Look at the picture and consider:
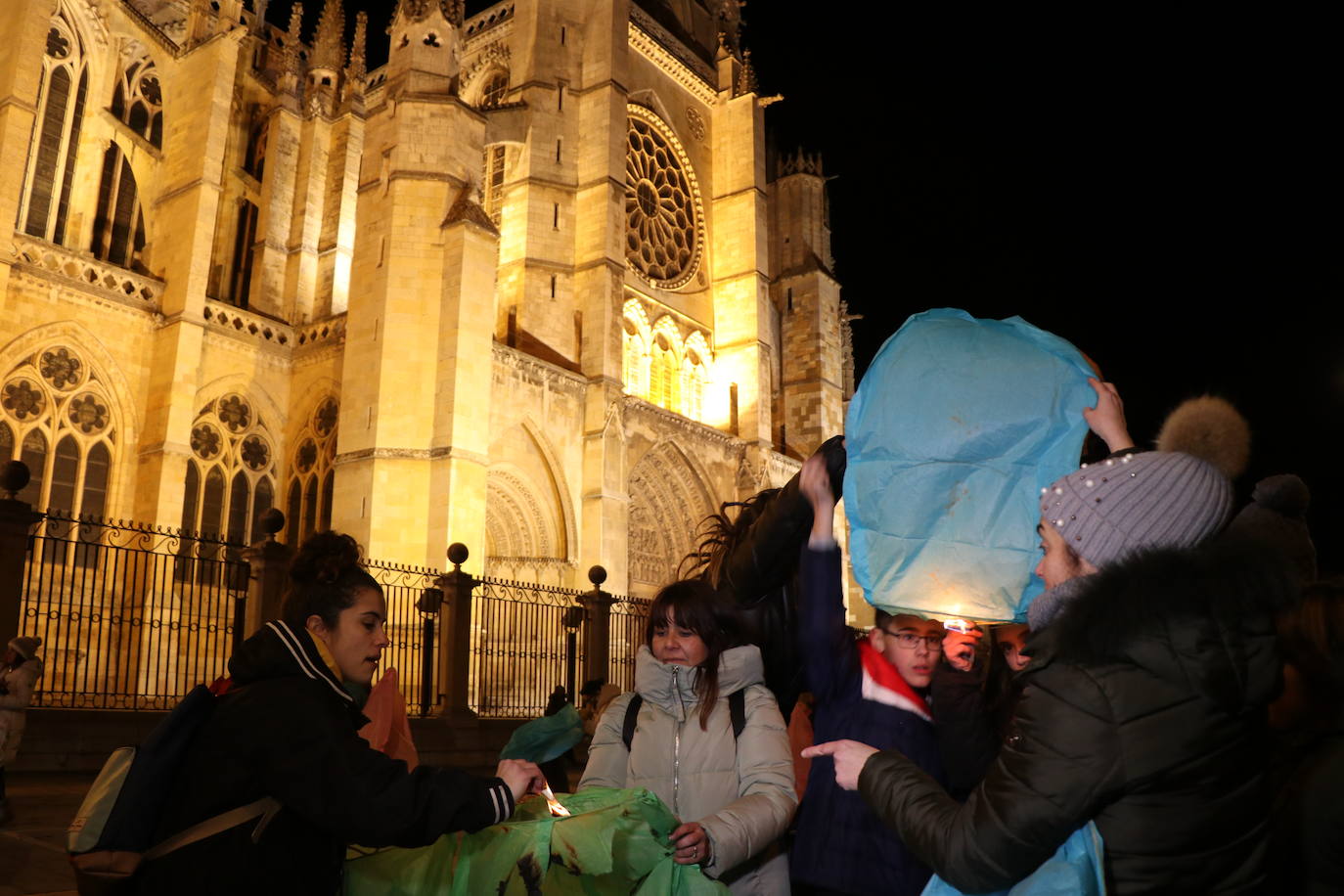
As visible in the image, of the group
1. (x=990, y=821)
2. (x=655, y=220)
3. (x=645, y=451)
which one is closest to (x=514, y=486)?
(x=645, y=451)

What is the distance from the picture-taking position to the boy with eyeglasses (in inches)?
89.9

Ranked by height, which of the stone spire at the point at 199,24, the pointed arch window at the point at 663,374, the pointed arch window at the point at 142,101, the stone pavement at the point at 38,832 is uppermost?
the stone spire at the point at 199,24

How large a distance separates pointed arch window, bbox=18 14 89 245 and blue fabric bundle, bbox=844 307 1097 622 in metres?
16.9

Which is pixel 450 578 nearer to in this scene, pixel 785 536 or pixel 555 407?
pixel 555 407

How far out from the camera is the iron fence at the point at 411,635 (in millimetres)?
10945

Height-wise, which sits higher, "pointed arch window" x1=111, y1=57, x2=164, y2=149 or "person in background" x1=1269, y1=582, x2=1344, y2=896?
"pointed arch window" x1=111, y1=57, x2=164, y2=149

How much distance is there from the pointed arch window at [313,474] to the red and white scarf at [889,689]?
46.9 feet

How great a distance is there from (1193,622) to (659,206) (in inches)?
885

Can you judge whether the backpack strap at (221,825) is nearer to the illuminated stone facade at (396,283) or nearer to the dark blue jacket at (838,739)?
the dark blue jacket at (838,739)

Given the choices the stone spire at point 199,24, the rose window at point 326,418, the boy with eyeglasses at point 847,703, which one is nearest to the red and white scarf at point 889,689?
the boy with eyeglasses at point 847,703

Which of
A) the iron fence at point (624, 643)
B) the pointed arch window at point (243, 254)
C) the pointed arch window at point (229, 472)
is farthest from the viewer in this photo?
the pointed arch window at point (243, 254)

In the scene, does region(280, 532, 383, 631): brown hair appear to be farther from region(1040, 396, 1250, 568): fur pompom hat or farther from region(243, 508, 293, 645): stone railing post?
region(243, 508, 293, 645): stone railing post

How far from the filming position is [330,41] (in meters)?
20.1

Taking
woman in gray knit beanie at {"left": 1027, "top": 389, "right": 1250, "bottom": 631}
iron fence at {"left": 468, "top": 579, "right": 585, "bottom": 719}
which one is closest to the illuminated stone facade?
iron fence at {"left": 468, "top": 579, "right": 585, "bottom": 719}
